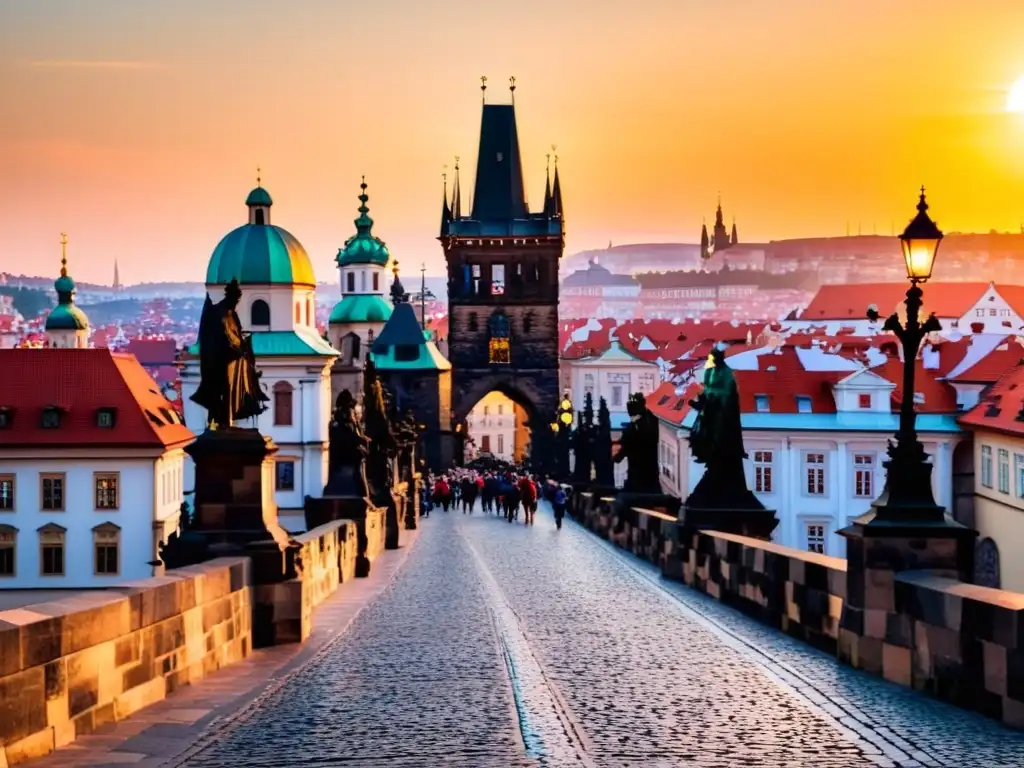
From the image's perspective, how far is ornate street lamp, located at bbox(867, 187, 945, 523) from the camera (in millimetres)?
11336

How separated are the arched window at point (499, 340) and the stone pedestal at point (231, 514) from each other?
90564 millimetres

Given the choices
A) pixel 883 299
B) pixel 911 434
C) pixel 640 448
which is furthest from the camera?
pixel 883 299

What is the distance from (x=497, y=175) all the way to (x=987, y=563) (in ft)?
193

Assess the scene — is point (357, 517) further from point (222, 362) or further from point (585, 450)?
point (585, 450)

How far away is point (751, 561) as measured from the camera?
604 inches

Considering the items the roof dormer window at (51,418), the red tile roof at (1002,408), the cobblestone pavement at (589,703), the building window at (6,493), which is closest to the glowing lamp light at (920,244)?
the cobblestone pavement at (589,703)

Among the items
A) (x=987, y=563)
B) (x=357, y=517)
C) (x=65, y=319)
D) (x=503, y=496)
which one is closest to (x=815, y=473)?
(x=987, y=563)

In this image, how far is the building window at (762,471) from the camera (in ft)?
197

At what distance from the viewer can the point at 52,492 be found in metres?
61.8

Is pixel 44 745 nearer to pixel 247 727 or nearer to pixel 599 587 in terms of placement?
pixel 247 727

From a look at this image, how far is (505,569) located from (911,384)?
11234mm

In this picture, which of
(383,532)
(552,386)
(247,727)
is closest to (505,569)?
(383,532)

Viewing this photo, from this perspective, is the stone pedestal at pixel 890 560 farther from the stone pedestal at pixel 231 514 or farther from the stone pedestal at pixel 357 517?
the stone pedestal at pixel 357 517

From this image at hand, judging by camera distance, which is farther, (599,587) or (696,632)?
(599,587)
